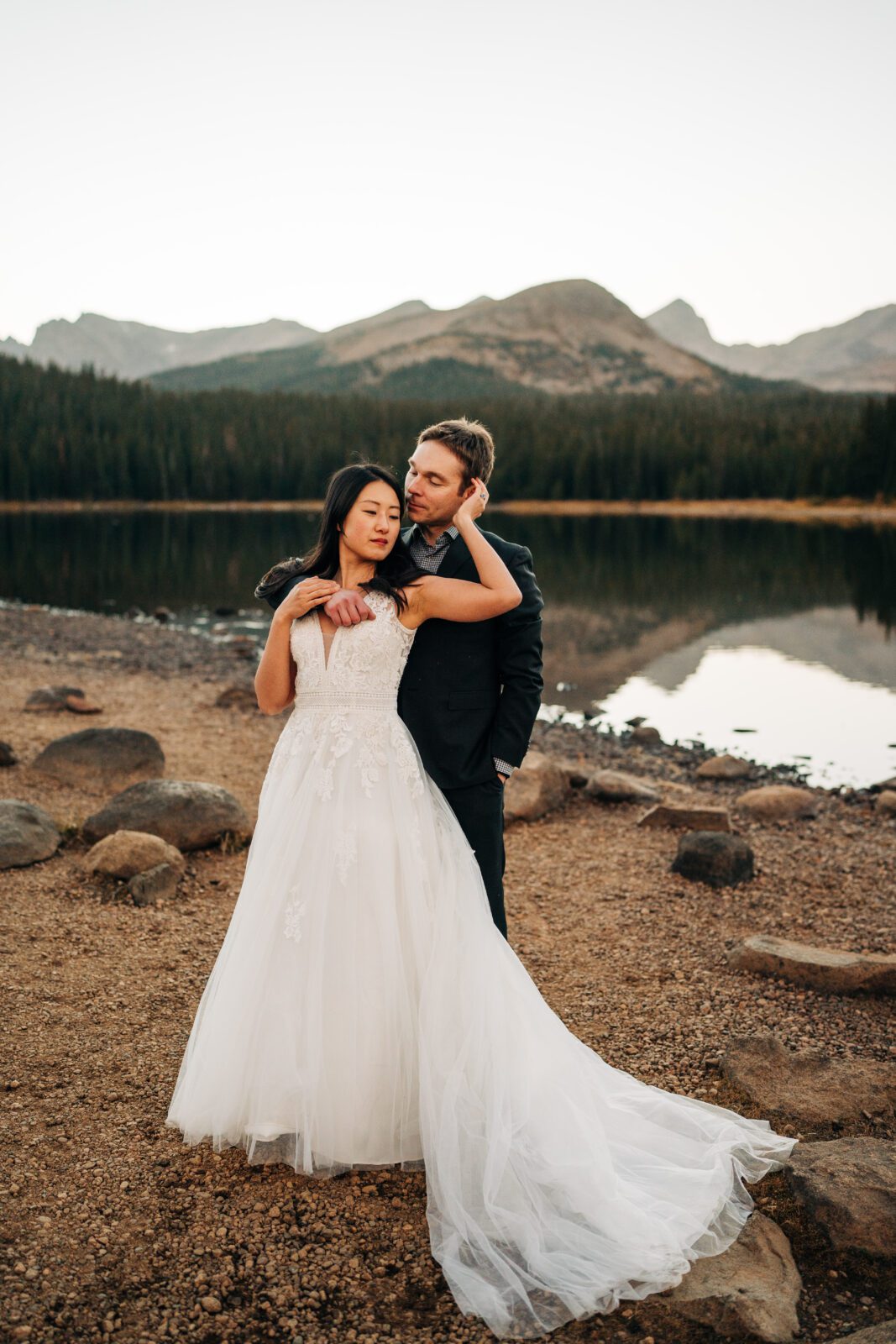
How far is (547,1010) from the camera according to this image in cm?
409

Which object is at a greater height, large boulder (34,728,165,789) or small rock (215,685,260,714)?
large boulder (34,728,165,789)

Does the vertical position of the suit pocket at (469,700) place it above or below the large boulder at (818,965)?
above

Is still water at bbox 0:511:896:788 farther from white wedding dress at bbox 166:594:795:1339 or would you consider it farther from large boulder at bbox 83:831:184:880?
white wedding dress at bbox 166:594:795:1339

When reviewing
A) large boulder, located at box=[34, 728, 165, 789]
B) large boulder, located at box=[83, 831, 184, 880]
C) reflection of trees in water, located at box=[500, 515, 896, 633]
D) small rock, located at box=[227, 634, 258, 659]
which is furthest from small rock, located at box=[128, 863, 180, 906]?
reflection of trees in water, located at box=[500, 515, 896, 633]

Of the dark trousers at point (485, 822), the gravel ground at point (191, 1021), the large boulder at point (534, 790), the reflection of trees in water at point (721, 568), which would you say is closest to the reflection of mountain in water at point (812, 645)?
the reflection of trees in water at point (721, 568)

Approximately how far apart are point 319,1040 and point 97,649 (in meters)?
18.4

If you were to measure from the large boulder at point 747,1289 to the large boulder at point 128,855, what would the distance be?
4.76m

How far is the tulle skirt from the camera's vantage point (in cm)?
360

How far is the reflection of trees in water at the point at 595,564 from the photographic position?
31.4 meters

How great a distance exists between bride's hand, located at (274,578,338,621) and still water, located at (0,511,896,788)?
10622mm

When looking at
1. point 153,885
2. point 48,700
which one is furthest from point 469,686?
point 48,700

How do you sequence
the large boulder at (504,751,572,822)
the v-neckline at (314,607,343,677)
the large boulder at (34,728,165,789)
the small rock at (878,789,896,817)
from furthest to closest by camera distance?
the small rock at (878,789,896,817), the large boulder at (34,728,165,789), the large boulder at (504,751,572,822), the v-neckline at (314,607,343,677)

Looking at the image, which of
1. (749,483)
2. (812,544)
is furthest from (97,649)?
(749,483)

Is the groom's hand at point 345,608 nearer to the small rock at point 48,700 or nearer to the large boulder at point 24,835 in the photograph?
the large boulder at point 24,835
